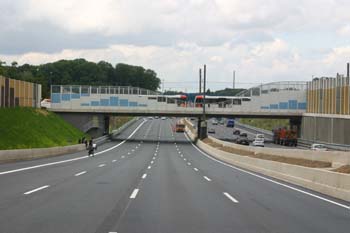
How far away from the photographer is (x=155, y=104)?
310 ft

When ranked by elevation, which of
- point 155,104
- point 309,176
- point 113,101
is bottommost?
point 309,176

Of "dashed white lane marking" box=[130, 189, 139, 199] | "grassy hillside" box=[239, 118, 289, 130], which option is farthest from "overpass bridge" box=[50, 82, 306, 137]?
"dashed white lane marking" box=[130, 189, 139, 199]

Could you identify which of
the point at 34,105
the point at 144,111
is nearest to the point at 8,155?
the point at 34,105

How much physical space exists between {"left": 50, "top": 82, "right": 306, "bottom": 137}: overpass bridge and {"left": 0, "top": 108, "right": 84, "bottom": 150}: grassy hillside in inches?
326

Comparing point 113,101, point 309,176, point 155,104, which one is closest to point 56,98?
point 113,101

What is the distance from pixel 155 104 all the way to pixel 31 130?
3173 centimetres

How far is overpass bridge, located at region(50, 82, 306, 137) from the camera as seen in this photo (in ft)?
308

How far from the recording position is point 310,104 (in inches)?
3656

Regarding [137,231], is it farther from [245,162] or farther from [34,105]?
[34,105]

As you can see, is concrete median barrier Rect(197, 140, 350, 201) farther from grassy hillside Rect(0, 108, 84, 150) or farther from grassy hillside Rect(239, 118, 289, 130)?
grassy hillside Rect(239, 118, 289, 130)

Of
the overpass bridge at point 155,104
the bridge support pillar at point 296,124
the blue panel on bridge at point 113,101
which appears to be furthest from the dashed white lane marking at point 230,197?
the bridge support pillar at point 296,124

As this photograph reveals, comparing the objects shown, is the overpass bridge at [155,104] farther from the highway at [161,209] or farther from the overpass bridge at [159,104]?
the highway at [161,209]

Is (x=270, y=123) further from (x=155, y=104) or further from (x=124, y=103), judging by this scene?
(x=124, y=103)

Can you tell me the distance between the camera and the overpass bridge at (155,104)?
308 feet
